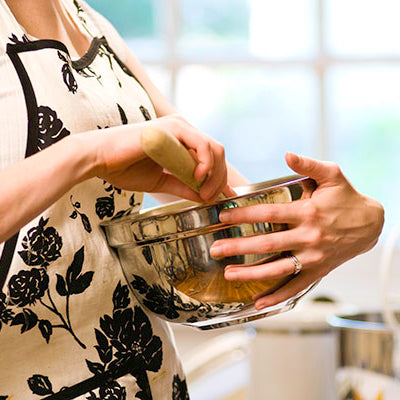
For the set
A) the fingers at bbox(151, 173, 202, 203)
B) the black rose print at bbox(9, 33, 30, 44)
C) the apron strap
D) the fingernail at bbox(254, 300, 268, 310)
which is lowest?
the fingernail at bbox(254, 300, 268, 310)

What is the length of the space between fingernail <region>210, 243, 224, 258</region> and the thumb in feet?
0.36

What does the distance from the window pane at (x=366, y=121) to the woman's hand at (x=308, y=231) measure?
6.26 feet

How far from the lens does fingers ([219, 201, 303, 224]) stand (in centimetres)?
67

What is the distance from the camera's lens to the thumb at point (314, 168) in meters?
0.72

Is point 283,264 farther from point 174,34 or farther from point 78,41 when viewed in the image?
point 174,34

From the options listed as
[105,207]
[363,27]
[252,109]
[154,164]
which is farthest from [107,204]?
[363,27]

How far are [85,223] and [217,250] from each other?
5.5 inches

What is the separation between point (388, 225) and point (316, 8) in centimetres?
81

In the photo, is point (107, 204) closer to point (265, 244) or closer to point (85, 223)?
point (85, 223)

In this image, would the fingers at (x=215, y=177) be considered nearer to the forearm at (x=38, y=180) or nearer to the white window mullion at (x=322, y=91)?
the forearm at (x=38, y=180)

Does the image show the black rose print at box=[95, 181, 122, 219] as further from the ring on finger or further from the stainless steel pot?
the stainless steel pot

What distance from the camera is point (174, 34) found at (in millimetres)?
2686

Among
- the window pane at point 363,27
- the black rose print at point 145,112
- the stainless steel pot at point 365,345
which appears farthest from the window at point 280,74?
the black rose print at point 145,112

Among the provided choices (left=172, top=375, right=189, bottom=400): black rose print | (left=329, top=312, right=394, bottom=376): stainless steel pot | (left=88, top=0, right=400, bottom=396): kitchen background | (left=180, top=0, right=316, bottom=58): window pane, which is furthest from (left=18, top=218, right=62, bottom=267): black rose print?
(left=180, top=0, right=316, bottom=58): window pane
